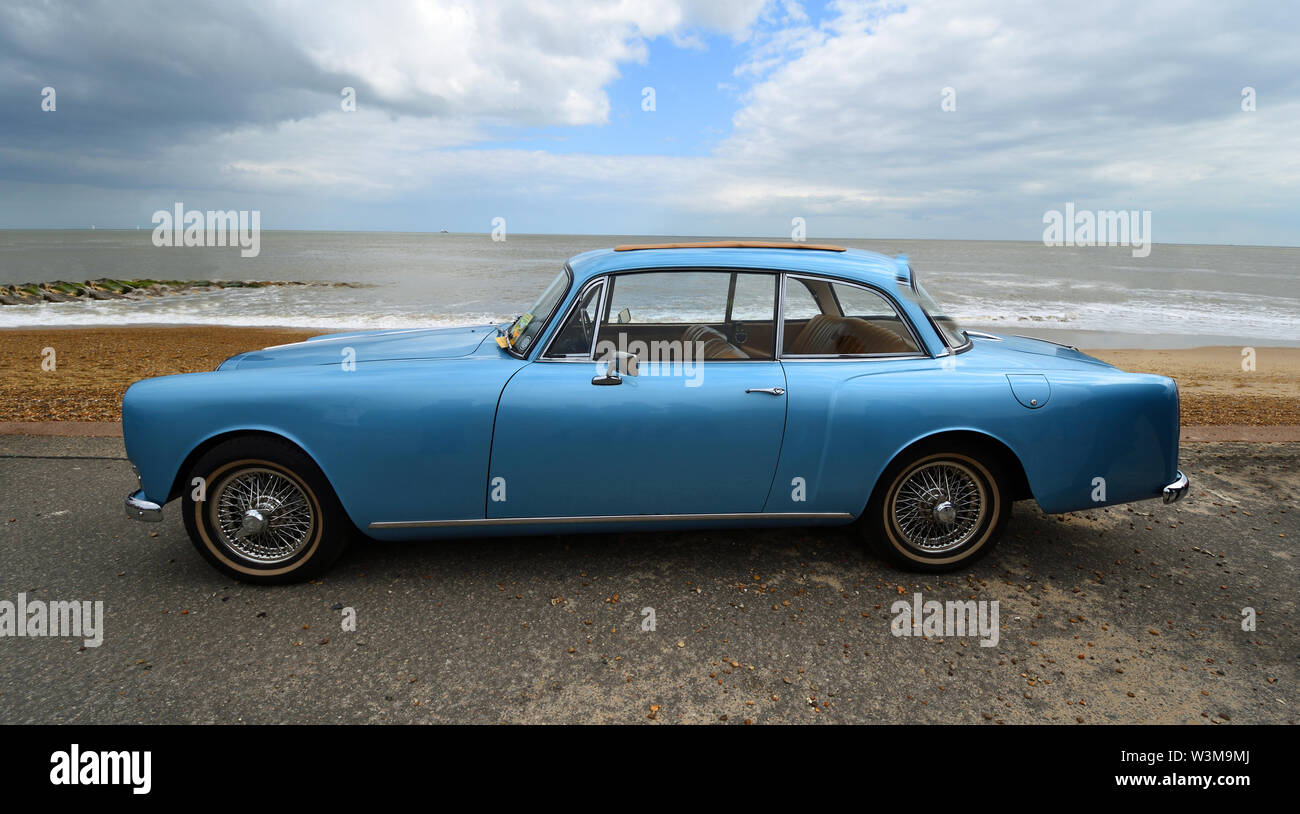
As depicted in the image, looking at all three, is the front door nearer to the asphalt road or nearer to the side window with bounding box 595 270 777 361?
the side window with bounding box 595 270 777 361

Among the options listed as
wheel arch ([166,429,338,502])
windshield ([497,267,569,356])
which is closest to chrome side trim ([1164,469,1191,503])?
windshield ([497,267,569,356])

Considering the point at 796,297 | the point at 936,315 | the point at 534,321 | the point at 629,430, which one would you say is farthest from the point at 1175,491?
the point at 534,321

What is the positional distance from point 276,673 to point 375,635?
400 millimetres

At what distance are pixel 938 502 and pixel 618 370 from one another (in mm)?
1779

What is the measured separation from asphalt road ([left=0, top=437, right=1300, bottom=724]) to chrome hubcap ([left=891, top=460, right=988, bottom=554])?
0.26m

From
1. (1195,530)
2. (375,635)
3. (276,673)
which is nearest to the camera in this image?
(276,673)

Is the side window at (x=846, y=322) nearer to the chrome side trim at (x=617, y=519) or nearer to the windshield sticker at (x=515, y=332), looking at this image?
the chrome side trim at (x=617, y=519)

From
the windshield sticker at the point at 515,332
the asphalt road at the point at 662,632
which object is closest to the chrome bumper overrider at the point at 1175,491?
the asphalt road at the point at 662,632

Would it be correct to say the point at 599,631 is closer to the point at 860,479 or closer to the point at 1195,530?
the point at 860,479

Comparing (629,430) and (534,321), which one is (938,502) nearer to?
(629,430)

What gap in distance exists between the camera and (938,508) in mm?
3490

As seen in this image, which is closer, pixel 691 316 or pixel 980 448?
pixel 980 448
